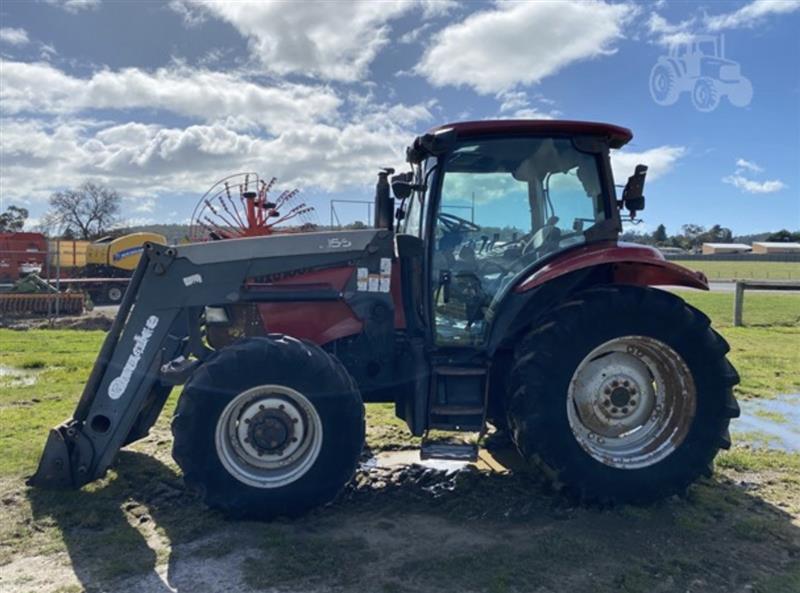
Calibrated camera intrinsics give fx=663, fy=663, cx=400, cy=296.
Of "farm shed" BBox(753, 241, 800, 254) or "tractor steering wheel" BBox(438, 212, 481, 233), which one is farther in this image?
"farm shed" BBox(753, 241, 800, 254)

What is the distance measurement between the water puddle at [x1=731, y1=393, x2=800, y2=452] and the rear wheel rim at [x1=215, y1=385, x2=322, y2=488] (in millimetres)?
4018

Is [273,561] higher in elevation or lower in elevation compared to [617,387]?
lower

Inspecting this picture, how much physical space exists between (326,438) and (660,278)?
2604 millimetres

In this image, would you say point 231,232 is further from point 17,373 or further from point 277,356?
point 17,373

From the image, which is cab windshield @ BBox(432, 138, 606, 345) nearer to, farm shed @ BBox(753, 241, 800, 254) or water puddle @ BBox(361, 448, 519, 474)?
water puddle @ BBox(361, 448, 519, 474)

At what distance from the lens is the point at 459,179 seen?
15.6ft

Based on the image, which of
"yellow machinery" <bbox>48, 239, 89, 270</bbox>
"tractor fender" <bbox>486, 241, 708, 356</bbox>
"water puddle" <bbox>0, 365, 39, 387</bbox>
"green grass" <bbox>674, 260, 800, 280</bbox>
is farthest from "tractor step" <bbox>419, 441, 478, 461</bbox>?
"green grass" <bbox>674, 260, 800, 280</bbox>

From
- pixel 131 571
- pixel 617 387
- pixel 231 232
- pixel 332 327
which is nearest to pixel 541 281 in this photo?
pixel 617 387

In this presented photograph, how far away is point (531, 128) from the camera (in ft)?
15.1

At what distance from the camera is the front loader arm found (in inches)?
170

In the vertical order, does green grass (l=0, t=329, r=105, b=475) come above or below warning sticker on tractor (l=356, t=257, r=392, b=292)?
below

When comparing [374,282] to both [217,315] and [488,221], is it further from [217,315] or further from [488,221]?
[217,315]

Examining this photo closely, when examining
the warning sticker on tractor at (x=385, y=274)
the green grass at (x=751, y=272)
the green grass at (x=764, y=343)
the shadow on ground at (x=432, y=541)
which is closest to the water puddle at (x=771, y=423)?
the green grass at (x=764, y=343)

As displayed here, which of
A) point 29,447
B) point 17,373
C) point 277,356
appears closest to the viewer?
point 277,356
